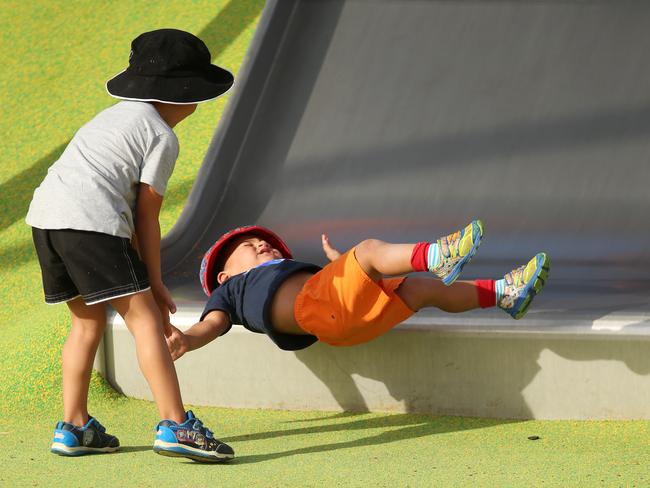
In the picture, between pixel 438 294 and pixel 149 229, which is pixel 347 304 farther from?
pixel 149 229

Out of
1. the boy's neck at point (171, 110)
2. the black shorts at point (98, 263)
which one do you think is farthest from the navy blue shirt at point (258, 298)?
the boy's neck at point (171, 110)

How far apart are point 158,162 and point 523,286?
918mm

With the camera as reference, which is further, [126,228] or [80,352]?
[80,352]

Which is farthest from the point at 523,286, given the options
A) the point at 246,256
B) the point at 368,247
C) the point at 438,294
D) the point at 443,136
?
the point at 443,136

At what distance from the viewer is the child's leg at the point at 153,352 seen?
2.22 m

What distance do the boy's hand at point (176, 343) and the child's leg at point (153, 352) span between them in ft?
0.36

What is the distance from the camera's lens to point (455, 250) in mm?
2295

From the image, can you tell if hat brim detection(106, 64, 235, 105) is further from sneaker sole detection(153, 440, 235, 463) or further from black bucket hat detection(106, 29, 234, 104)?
sneaker sole detection(153, 440, 235, 463)

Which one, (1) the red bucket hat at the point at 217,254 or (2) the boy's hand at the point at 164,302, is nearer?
(2) the boy's hand at the point at 164,302

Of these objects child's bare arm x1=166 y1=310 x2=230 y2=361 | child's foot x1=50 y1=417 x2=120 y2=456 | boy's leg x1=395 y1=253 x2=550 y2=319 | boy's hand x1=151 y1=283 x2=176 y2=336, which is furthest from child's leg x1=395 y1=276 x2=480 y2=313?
child's foot x1=50 y1=417 x2=120 y2=456

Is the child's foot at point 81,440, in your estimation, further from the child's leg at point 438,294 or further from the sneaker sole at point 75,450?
the child's leg at point 438,294

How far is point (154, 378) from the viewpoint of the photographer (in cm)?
222

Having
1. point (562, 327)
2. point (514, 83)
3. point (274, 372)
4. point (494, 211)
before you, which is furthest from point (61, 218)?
point (514, 83)

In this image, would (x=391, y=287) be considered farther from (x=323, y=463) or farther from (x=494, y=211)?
(x=494, y=211)
